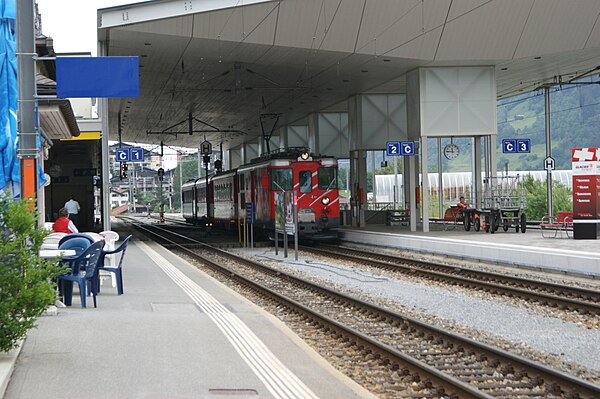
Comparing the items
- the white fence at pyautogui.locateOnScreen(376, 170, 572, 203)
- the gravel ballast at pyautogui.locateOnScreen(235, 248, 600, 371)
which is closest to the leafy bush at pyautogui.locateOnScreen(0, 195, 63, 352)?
the gravel ballast at pyautogui.locateOnScreen(235, 248, 600, 371)

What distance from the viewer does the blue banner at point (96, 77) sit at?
36.9 feet

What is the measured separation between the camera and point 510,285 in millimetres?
16703

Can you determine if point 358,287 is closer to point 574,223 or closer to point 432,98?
point 574,223

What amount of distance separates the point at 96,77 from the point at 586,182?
1604 cm

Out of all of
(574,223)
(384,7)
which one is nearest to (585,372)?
(574,223)

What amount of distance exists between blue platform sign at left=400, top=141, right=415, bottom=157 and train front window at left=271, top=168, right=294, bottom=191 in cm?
397

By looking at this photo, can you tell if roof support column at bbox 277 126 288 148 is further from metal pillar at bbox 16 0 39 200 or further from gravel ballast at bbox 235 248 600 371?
metal pillar at bbox 16 0 39 200

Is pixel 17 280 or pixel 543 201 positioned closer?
pixel 17 280

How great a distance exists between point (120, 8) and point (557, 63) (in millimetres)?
15907

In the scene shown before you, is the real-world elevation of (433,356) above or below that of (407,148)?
below

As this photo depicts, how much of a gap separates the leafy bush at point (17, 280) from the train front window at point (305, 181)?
22.9 m

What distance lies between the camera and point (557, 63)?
1245 inches

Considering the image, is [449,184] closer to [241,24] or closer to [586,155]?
[241,24]

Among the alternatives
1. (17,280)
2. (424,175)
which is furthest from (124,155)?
(17,280)
